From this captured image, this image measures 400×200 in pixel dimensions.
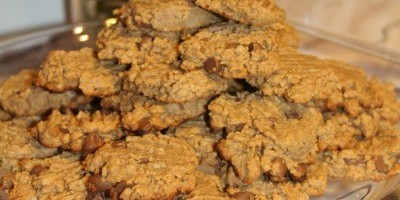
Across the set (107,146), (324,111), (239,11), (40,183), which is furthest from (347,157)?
Answer: (40,183)

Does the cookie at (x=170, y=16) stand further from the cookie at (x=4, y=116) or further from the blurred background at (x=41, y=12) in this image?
the blurred background at (x=41, y=12)

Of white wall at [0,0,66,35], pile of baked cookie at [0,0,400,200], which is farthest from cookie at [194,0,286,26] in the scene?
white wall at [0,0,66,35]

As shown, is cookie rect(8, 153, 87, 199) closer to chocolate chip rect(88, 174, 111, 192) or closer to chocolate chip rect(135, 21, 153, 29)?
chocolate chip rect(88, 174, 111, 192)

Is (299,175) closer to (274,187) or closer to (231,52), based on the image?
(274,187)

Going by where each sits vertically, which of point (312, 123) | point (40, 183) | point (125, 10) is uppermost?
point (125, 10)

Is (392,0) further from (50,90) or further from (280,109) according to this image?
(50,90)

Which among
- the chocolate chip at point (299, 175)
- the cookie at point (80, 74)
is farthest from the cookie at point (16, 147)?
the chocolate chip at point (299, 175)
